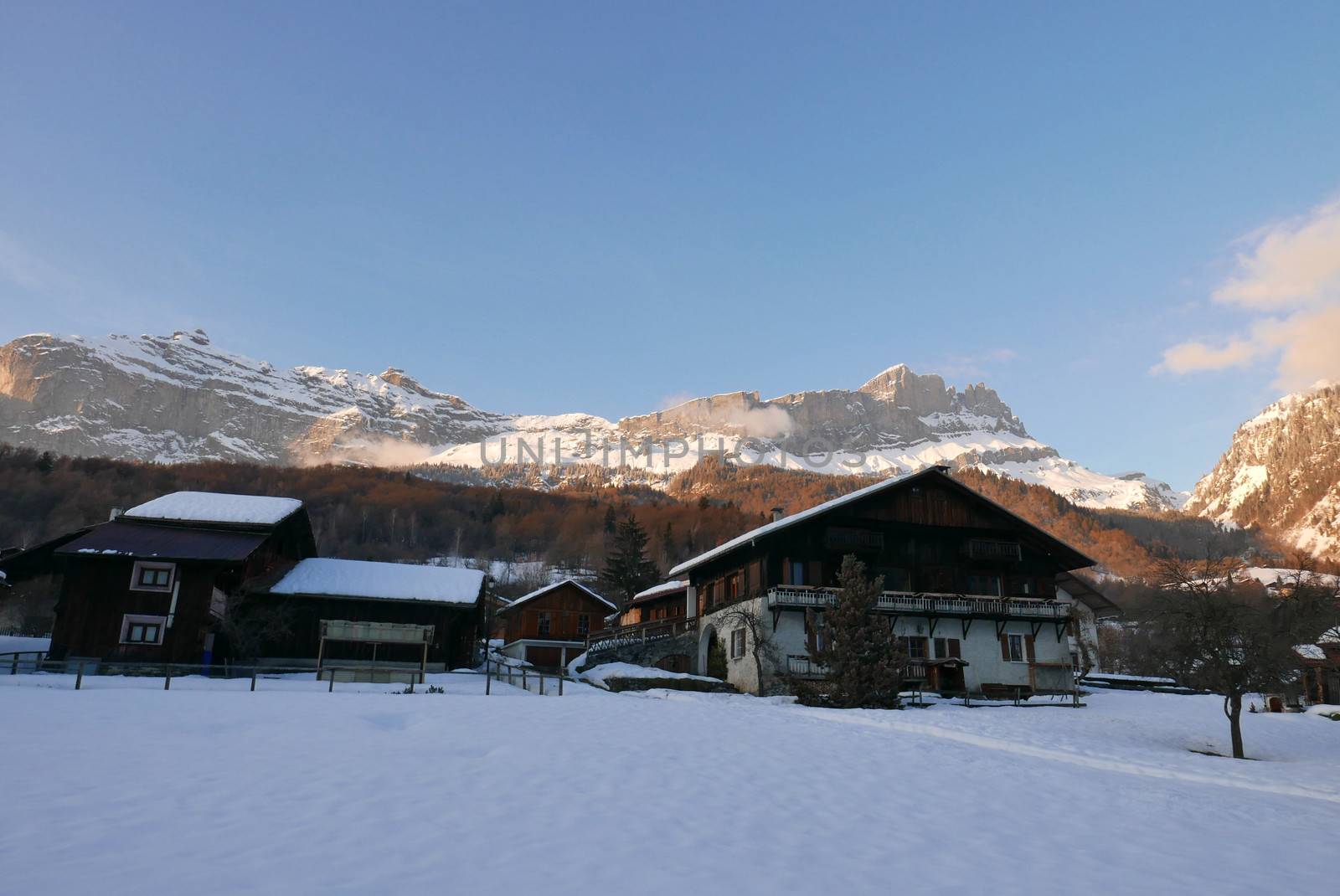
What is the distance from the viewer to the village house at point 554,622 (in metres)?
59.7

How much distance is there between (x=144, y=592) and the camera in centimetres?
3956

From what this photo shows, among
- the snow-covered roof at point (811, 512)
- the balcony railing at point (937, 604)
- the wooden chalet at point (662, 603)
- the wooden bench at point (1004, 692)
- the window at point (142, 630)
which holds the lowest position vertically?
the wooden bench at point (1004, 692)

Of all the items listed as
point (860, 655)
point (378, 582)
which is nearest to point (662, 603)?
point (378, 582)

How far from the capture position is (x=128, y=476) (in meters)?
154

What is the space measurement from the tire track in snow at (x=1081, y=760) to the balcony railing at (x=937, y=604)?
13924 millimetres

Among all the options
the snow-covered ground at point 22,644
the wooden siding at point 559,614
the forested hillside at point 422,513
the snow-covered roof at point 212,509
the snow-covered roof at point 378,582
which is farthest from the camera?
the forested hillside at point 422,513

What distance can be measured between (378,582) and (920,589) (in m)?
28.3

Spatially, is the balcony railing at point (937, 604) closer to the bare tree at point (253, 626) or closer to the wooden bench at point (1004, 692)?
the wooden bench at point (1004, 692)

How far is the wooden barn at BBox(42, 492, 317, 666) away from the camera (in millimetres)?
38812

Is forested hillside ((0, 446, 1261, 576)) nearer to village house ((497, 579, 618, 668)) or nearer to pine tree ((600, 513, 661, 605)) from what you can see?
pine tree ((600, 513, 661, 605))

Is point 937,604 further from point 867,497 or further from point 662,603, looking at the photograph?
point 662,603

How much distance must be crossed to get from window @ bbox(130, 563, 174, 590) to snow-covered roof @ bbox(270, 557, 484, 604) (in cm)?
469

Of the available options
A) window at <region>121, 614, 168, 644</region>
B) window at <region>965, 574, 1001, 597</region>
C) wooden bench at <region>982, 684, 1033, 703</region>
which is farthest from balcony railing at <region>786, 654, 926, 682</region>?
window at <region>121, 614, 168, 644</region>

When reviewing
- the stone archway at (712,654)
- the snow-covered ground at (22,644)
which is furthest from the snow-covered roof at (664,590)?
the snow-covered ground at (22,644)
